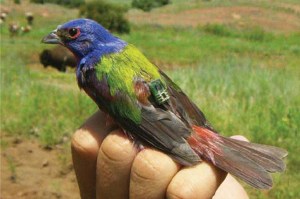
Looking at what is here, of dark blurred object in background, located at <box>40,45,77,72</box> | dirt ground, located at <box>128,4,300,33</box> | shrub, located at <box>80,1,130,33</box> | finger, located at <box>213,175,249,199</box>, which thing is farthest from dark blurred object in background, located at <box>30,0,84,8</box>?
finger, located at <box>213,175,249,199</box>

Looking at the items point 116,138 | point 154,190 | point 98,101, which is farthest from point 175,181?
point 98,101

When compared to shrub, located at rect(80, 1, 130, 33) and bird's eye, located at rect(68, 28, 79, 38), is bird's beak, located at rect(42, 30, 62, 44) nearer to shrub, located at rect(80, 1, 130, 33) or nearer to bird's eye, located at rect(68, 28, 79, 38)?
bird's eye, located at rect(68, 28, 79, 38)

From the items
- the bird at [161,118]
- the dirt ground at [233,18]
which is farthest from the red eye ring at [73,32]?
the dirt ground at [233,18]

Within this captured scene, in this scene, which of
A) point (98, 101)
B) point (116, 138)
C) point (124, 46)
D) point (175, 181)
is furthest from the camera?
point (124, 46)

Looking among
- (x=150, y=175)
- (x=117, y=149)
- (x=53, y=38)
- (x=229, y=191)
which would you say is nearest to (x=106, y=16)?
(x=53, y=38)

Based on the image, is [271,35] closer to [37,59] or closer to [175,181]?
[37,59]

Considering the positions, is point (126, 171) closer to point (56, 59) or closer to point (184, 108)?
point (184, 108)
